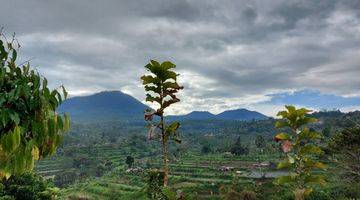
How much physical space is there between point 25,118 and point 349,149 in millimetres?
42461

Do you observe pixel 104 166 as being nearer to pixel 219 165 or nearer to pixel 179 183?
pixel 219 165

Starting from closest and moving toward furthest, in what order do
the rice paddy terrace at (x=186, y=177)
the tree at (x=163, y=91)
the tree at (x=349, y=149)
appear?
the tree at (x=163, y=91) → the tree at (x=349, y=149) → the rice paddy terrace at (x=186, y=177)

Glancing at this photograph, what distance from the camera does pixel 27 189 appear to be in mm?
34781

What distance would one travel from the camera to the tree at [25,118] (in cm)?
423

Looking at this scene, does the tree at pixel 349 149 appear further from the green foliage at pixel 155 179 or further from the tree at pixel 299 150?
the tree at pixel 299 150

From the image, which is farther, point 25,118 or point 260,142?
point 260,142

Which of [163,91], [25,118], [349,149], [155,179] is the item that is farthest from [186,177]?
[25,118]

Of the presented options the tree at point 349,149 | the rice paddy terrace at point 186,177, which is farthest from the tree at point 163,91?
the rice paddy terrace at point 186,177

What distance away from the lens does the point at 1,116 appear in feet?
13.6

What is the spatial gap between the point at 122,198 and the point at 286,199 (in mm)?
37702

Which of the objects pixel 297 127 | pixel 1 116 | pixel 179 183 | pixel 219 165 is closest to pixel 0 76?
pixel 1 116

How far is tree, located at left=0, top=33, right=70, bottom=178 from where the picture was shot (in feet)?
13.9

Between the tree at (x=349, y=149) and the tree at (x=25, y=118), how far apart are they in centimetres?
4150

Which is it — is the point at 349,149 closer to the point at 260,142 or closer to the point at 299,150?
the point at 299,150
